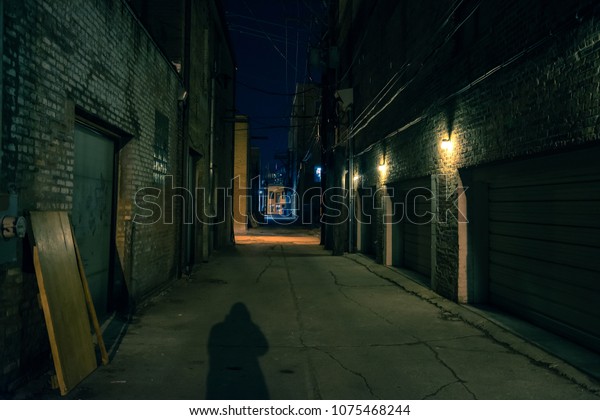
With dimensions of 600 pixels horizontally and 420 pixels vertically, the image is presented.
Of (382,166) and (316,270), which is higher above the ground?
(382,166)

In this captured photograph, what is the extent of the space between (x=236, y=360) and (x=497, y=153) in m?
4.67

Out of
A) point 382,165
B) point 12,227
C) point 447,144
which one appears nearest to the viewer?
point 12,227

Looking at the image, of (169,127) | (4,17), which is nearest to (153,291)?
(169,127)

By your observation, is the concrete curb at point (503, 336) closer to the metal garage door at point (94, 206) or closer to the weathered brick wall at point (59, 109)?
the weathered brick wall at point (59, 109)

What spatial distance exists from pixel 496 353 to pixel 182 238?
7.67 metres

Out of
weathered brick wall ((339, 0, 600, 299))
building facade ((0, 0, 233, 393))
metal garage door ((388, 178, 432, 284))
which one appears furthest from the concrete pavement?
weathered brick wall ((339, 0, 600, 299))

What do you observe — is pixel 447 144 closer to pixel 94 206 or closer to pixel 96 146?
pixel 96 146

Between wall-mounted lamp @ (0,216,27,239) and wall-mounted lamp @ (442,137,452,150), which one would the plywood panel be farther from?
wall-mounted lamp @ (442,137,452,150)

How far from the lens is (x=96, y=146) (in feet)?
20.9

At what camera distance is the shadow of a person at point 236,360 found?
4027 millimetres

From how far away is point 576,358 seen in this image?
191 inches

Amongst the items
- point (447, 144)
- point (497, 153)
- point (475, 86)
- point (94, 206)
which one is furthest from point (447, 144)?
point (94, 206)

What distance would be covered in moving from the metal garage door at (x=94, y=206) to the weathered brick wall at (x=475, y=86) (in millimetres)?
5850

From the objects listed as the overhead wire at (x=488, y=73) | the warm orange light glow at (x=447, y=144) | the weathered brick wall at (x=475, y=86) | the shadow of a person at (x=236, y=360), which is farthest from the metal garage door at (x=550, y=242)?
the shadow of a person at (x=236, y=360)
